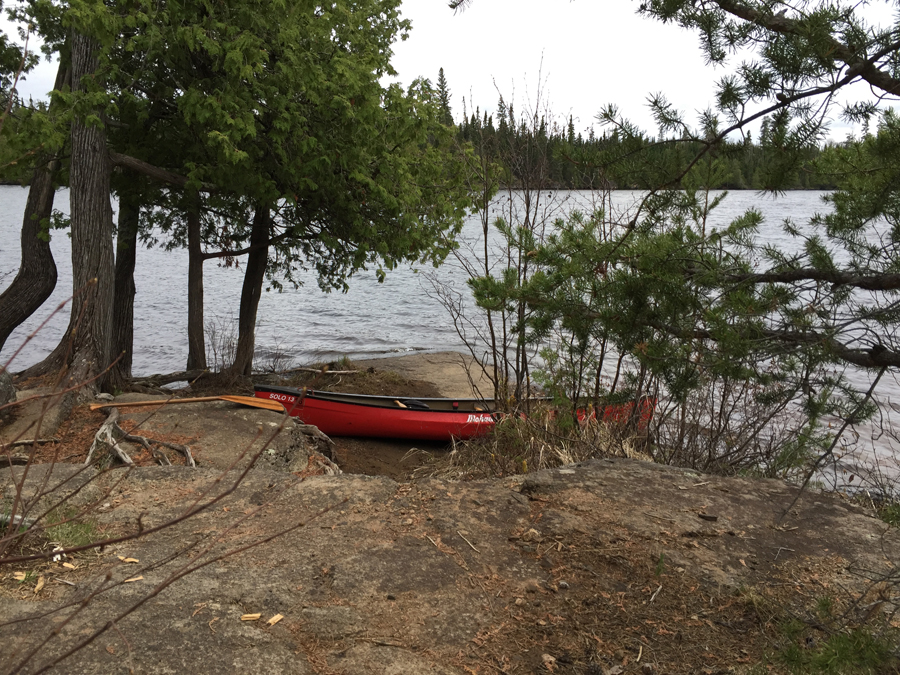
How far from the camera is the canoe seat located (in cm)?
973

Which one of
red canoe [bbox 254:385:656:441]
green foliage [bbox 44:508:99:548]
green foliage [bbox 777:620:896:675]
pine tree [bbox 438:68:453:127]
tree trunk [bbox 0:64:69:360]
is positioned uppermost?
pine tree [bbox 438:68:453:127]

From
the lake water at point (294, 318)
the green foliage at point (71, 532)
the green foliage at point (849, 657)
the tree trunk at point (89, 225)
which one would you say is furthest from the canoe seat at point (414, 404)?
the green foliage at point (849, 657)

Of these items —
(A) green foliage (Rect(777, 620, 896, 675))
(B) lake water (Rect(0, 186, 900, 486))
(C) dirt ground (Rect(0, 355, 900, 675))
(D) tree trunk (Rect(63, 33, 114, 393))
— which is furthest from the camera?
(B) lake water (Rect(0, 186, 900, 486))

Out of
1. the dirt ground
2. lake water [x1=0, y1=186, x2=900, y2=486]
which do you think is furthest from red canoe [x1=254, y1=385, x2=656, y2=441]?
the dirt ground

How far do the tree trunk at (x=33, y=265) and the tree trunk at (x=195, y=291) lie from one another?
1785mm

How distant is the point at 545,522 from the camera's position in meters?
4.14

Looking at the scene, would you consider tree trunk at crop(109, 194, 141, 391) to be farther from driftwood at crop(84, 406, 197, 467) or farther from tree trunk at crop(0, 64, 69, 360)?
driftwood at crop(84, 406, 197, 467)

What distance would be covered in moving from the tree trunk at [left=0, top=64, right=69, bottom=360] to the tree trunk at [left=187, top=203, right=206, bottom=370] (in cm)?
179

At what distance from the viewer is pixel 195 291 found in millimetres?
11000

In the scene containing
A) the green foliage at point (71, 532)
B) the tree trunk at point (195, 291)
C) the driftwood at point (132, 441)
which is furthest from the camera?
the tree trunk at point (195, 291)

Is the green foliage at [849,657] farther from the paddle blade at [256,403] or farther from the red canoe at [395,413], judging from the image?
the red canoe at [395,413]

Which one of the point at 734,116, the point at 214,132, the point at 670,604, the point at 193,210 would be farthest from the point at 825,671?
the point at 193,210

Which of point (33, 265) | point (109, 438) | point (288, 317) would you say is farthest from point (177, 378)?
point (288, 317)

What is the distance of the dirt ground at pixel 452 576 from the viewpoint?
2.84m
